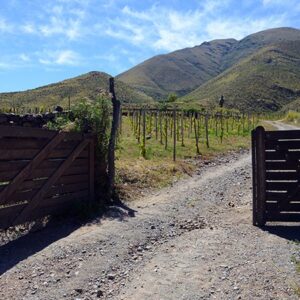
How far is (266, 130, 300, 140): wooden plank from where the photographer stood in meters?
9.25

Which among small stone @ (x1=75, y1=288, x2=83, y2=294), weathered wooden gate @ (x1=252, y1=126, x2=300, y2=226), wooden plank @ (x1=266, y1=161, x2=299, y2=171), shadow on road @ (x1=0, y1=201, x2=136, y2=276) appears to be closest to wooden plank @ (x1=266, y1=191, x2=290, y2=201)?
weathered wooden gate @ (x1=252, y1=126, x2=300, y2=226)

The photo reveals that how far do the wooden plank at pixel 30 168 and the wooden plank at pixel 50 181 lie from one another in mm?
473

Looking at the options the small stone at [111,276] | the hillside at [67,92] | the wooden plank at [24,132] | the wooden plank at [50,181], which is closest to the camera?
the small stone at [111,276]

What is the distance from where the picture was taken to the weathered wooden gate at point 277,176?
9242mm

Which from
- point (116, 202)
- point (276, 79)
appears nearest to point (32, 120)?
point (116, 202)

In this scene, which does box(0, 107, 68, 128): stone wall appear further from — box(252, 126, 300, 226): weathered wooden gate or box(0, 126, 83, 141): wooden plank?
box(252, 126, 300, 226): weathered wooden gate

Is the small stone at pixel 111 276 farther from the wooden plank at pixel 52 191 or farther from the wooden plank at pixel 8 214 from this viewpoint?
the wooden plank at pixel 52 191

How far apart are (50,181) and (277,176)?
4508 millimetres

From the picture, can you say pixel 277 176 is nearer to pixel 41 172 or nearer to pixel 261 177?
pixel 261 177

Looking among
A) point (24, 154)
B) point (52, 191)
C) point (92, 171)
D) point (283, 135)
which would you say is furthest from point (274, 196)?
point (24, 154)

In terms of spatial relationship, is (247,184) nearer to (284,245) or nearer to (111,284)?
(284,245)

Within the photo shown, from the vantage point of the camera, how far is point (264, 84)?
110m

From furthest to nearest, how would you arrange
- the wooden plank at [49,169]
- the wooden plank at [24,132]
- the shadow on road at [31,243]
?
the wooden plank at [49,169] < the wooden plank at [24,132] < the shadow on road at [31,243]

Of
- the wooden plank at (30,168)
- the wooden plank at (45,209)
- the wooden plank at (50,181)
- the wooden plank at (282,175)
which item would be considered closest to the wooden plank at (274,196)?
the wooden plank at (282,175)
